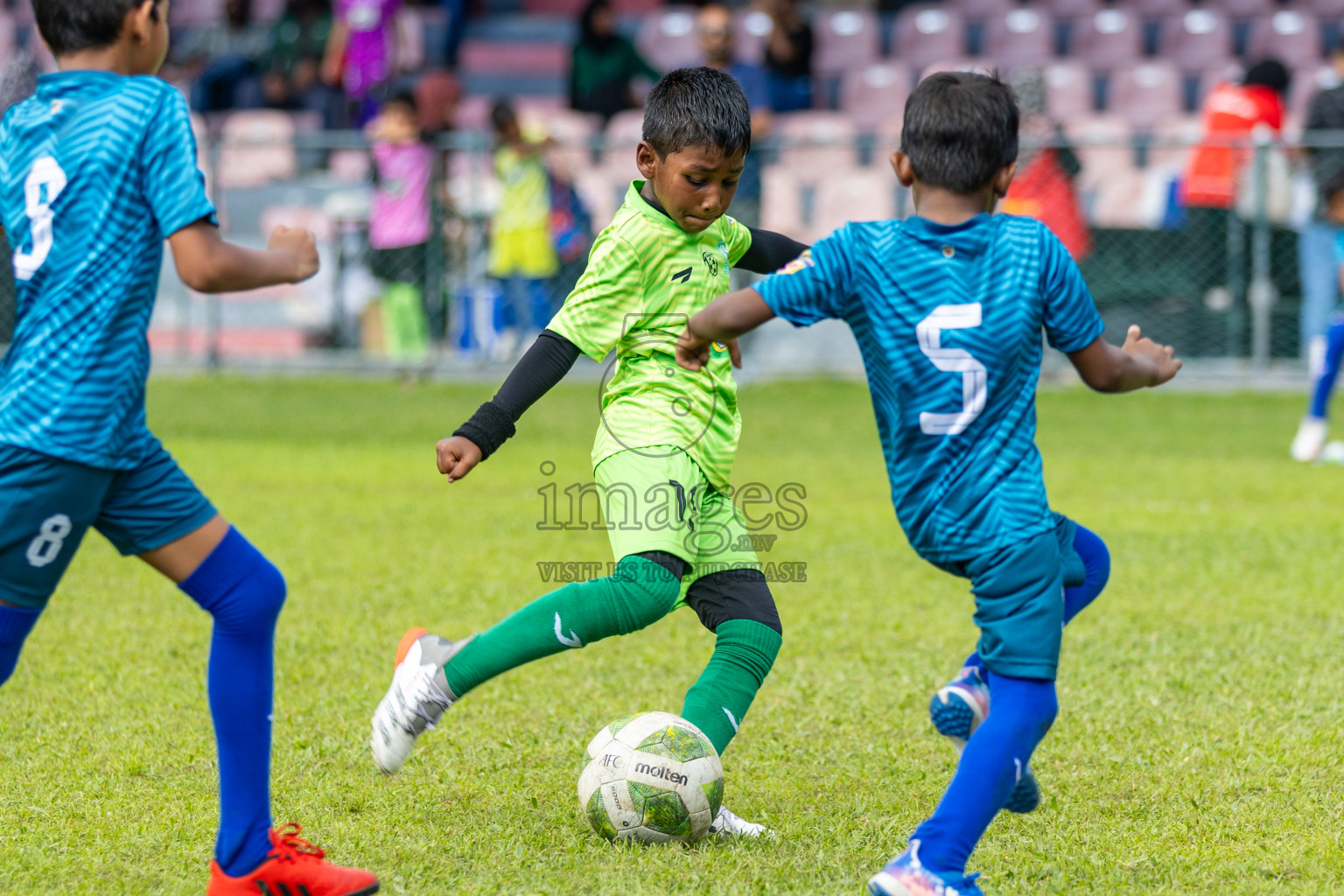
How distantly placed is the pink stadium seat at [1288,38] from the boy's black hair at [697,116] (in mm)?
14933

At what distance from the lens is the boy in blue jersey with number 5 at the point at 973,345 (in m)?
2.87

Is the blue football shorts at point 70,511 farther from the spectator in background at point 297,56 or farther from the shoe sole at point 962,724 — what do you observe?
the spectator in background at point 297,56

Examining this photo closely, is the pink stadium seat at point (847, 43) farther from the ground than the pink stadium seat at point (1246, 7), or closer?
closer

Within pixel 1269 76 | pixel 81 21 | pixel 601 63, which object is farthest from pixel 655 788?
pixel 601 63

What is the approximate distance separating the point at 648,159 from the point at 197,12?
1662 cm

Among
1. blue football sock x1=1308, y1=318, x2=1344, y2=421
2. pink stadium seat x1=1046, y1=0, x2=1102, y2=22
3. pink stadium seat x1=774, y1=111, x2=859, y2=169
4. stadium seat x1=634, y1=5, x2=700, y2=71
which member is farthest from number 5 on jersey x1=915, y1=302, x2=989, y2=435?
pink stadium seat x1=1046, y1=0, x2=1102, y2=22

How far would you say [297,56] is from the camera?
53.7ft

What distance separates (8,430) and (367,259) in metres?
10.5

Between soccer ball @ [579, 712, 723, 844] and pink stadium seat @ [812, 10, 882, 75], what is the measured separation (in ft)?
47.6

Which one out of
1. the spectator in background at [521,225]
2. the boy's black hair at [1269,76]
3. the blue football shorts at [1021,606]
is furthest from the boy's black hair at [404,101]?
the blue football shorts at [1021,606]

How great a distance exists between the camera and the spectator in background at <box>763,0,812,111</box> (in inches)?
536

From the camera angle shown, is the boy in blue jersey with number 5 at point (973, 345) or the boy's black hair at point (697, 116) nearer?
the boy in blue jersey with number 5 at point (973, 345)

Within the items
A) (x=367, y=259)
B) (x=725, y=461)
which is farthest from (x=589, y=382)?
(x=725, y=461)

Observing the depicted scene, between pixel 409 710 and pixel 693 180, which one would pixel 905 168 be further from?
pixel 409 710
